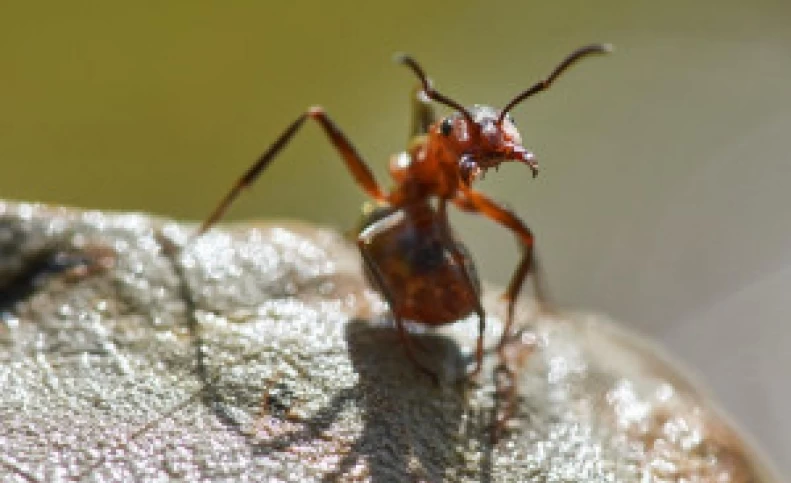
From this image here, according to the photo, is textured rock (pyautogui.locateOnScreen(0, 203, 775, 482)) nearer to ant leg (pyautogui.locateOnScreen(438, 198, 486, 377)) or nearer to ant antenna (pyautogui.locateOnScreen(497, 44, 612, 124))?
ant leg (pyautogui.locateOnScreen(438, 198, 486, 377))

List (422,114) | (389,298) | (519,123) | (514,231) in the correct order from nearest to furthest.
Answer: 1. (389,298)
2. (514,231)
3. (422,114)
4. (519,123)

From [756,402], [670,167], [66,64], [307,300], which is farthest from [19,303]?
[670,167]

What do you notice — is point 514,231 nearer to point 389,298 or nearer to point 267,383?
point 389,298

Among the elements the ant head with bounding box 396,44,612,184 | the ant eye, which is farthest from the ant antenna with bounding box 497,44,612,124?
the ant eye

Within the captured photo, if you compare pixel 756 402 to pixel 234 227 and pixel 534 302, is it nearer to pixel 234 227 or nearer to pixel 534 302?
pixel 534 302

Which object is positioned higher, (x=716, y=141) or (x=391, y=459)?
(x=716, y=141)

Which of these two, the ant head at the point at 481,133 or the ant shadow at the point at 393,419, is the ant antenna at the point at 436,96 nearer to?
the ant head at the point at 481,133

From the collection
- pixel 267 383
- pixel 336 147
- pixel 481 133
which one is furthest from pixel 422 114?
pixel 267 383

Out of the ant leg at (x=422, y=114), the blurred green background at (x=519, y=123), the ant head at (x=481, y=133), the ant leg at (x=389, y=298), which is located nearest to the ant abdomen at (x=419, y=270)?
the ant leg at (x=389, y=298)
